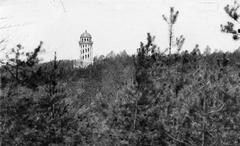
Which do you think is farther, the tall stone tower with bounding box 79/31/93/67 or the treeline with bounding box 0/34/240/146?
the tall stone tower with bounding box 79/31/93/67

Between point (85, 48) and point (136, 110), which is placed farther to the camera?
point (85, 48)

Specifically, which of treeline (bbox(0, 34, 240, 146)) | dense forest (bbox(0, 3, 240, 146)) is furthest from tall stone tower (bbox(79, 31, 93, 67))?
treeline (bbox(0, 34, 240, 146))

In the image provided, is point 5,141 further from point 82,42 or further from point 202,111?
point 82,42

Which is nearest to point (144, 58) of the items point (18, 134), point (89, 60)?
point (18, 134)

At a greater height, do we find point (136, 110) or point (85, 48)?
point (85, 48)

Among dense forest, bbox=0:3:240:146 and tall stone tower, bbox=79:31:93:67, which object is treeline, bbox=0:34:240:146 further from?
tall stone tower, bbox=79:31:93:67

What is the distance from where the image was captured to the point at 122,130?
67.5 ft

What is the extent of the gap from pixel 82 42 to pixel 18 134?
355ft

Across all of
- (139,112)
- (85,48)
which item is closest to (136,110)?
(139,112)

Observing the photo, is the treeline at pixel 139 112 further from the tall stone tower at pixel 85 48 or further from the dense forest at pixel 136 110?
the tall stone tower at pixel 85 48

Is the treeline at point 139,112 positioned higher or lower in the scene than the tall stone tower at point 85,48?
lower

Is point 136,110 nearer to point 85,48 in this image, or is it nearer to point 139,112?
point 139,112

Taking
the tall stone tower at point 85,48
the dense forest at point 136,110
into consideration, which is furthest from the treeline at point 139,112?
the tall stone tower at point 85,48

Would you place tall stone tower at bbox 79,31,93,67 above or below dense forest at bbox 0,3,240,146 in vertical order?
above
